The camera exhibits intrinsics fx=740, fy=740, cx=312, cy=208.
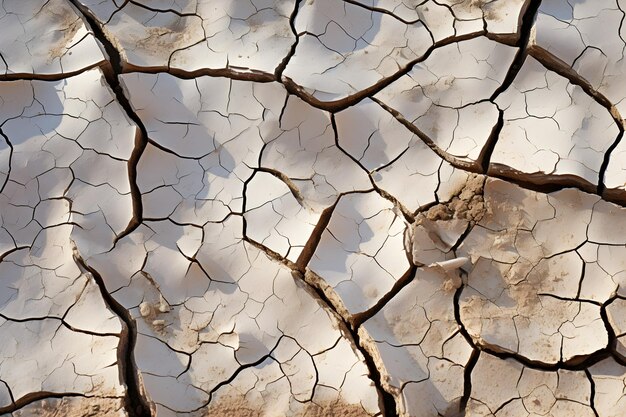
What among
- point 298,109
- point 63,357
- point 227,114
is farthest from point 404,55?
point 63,357

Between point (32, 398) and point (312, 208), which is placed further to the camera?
point (312, 208)

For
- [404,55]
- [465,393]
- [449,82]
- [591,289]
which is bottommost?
[465,393]

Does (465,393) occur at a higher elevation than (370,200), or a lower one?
lower

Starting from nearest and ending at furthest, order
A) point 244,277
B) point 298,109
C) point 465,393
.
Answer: point 465,393
point 244,277
point 298,109

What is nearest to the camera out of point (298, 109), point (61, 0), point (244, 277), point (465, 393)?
point (465, 393)

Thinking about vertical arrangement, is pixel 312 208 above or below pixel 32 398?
above

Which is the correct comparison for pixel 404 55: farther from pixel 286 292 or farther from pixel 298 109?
pixel 286 292

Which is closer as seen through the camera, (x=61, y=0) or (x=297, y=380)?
(x=297, y=380)
